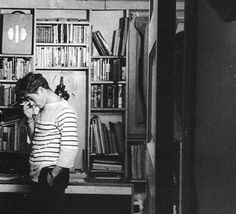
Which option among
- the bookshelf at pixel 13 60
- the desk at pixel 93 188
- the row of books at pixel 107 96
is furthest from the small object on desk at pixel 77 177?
the row of books at pixel 107 96

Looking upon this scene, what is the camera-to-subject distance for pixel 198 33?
1.20 m

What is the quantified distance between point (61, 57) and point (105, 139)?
1020mm

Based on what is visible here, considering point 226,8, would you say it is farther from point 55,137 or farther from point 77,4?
point 77,4

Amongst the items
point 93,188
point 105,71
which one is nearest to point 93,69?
point 105,71

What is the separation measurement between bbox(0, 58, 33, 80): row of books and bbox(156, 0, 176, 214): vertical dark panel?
11.6ft

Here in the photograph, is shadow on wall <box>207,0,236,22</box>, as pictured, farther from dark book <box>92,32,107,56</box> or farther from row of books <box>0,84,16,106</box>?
row of books <box>0,84,16,106</box>

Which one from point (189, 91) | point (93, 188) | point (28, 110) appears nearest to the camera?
point (189, 91)

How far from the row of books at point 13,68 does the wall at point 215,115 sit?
11.4 feet

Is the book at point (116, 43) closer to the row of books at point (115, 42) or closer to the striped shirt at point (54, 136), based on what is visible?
the row of books at point (115, 42)

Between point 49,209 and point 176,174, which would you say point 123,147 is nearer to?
point 49,209

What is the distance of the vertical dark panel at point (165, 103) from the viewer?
43.5 inches

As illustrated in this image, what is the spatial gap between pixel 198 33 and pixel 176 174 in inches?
20.0

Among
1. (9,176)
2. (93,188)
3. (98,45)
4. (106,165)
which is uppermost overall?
(98,45)

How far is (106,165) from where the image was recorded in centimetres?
450
